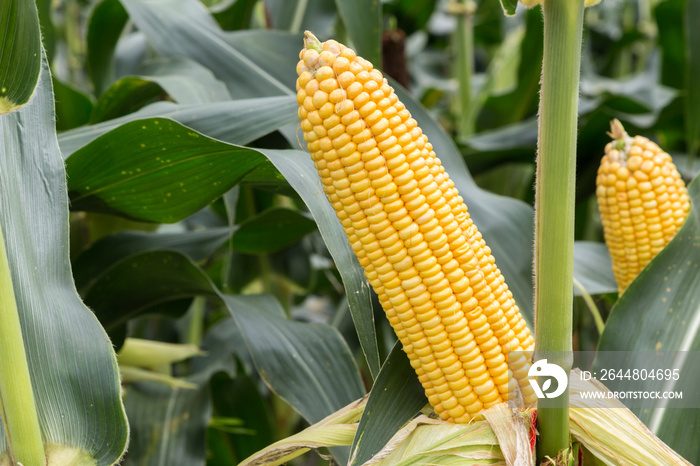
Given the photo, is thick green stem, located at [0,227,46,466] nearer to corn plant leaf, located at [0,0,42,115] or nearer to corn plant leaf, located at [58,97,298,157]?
corn plant leaf, located at [0,0,42,115]

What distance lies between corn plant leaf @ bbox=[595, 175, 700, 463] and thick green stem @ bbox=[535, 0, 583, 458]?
34 centimetres

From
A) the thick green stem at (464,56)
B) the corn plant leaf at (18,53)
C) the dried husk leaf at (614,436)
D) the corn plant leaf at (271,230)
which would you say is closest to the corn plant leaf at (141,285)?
the corn plant leaf at (271,230)

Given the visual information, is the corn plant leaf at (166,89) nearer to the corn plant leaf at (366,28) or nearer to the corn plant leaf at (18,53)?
the corn plant leaf at (366,28)

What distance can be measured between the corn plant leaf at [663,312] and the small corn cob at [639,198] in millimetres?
41

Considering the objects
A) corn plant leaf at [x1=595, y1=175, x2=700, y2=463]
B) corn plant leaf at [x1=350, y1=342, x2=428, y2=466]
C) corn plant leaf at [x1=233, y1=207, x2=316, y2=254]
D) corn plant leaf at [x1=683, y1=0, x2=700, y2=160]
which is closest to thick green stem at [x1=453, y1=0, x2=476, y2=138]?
corn plant leaf at [x1=683, y1=0, x2=700, y2=160]

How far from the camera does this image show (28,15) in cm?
53

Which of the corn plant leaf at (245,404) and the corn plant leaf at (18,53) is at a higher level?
the corn plant leaf at (18,53)

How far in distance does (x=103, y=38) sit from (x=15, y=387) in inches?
40.7

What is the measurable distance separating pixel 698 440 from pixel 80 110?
1.23 meters

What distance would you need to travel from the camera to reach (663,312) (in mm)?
828

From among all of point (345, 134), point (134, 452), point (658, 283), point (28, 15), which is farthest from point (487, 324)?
point (134, 452)

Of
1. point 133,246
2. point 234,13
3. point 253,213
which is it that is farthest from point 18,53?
point 234,13

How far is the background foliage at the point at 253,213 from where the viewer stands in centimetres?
79

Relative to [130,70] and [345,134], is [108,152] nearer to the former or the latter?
[345,134]
